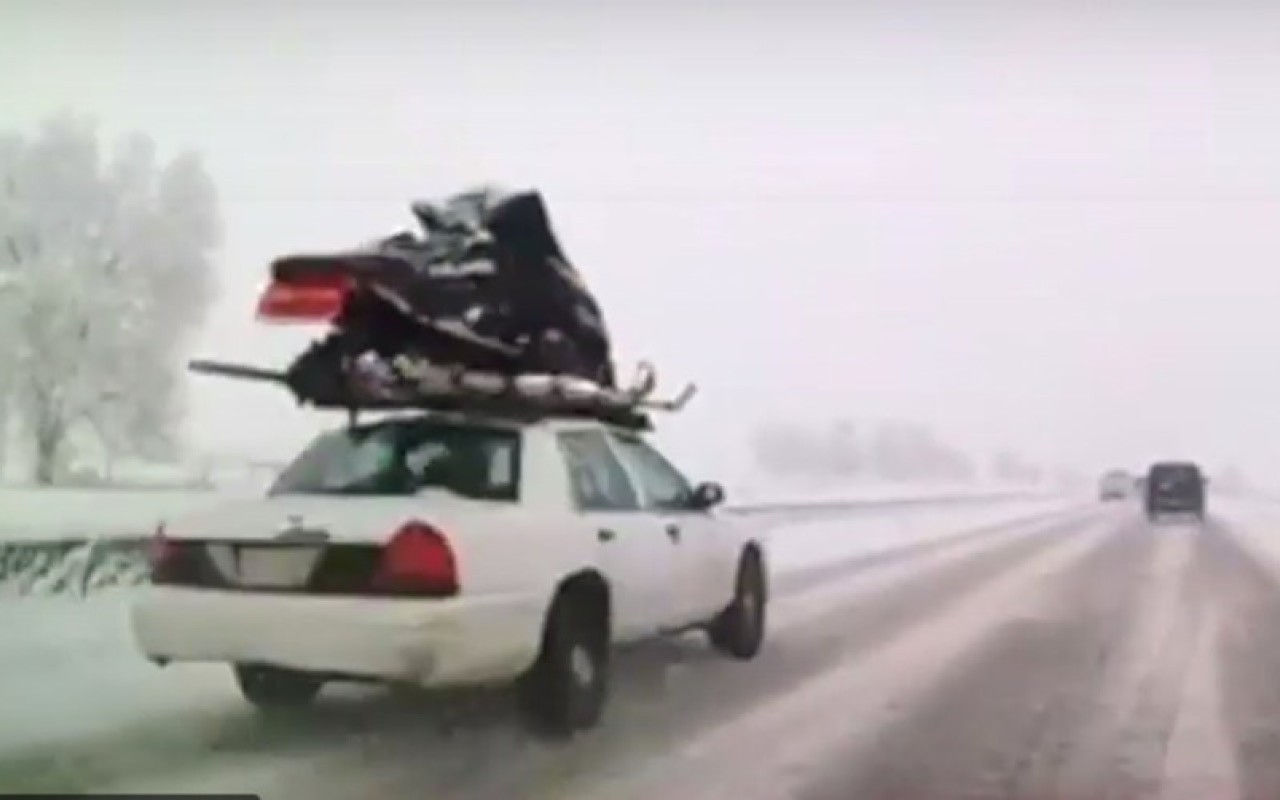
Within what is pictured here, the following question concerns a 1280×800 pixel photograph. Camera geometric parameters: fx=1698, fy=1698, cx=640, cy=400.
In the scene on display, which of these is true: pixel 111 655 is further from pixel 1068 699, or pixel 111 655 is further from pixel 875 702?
pixel 1068 699

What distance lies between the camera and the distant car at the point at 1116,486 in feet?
8.93

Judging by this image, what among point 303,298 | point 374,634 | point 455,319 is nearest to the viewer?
point 374,634

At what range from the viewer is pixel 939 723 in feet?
8.63

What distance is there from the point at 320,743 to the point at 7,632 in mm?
562

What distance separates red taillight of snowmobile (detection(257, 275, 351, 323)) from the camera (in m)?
2.68

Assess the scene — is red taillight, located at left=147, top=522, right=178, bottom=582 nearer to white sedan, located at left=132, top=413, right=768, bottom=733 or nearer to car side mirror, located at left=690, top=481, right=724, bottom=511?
white sedan, located at left=132, top=413, right=768, bottom=733

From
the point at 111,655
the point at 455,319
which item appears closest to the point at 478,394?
the point at 455,319

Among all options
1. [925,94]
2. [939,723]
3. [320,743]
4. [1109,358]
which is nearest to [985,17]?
[925,94]

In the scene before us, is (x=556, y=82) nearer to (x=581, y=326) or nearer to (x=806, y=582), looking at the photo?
(x=581, y=326)

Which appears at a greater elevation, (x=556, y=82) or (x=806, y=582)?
(x=556, y=82)

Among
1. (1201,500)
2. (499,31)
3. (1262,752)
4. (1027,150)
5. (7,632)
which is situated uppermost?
(499,31)

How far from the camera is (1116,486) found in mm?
2730

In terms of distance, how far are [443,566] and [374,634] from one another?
14 centimetres

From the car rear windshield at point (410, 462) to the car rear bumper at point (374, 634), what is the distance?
185mm
